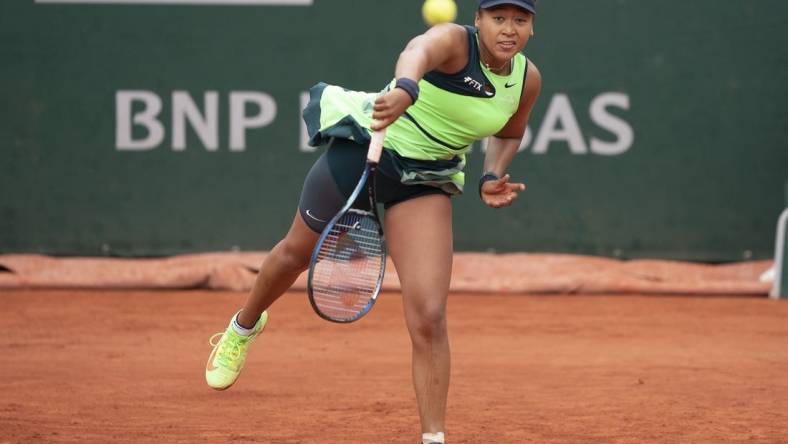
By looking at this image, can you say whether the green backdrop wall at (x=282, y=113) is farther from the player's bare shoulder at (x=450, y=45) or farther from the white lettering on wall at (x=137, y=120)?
the player's bare shoulder at (x=450, y=45)

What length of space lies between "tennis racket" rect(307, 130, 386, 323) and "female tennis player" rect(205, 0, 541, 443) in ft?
0.22

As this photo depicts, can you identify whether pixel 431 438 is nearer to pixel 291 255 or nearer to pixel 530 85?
pixel 291 255

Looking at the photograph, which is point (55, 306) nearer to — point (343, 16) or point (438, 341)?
point (343, 16)

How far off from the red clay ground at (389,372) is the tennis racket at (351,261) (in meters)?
0.67

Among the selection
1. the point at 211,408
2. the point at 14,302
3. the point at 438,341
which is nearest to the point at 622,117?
the point at 14,302

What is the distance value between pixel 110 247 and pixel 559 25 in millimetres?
3125

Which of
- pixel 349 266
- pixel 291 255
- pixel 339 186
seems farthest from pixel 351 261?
pixel 291 255

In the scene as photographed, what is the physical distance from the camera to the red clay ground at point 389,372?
4.33m

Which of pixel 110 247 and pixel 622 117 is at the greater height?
pixel 622 117

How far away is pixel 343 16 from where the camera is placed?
8203 millimetres

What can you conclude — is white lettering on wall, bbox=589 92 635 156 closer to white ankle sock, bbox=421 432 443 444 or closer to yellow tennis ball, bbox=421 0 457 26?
yellow tennis ball, bbox=421 0 457 26

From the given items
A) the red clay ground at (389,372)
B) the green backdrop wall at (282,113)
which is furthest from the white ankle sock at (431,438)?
the green backdrop wall at (282,113)

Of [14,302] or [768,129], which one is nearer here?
[14,302]

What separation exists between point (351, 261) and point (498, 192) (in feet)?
1.74
